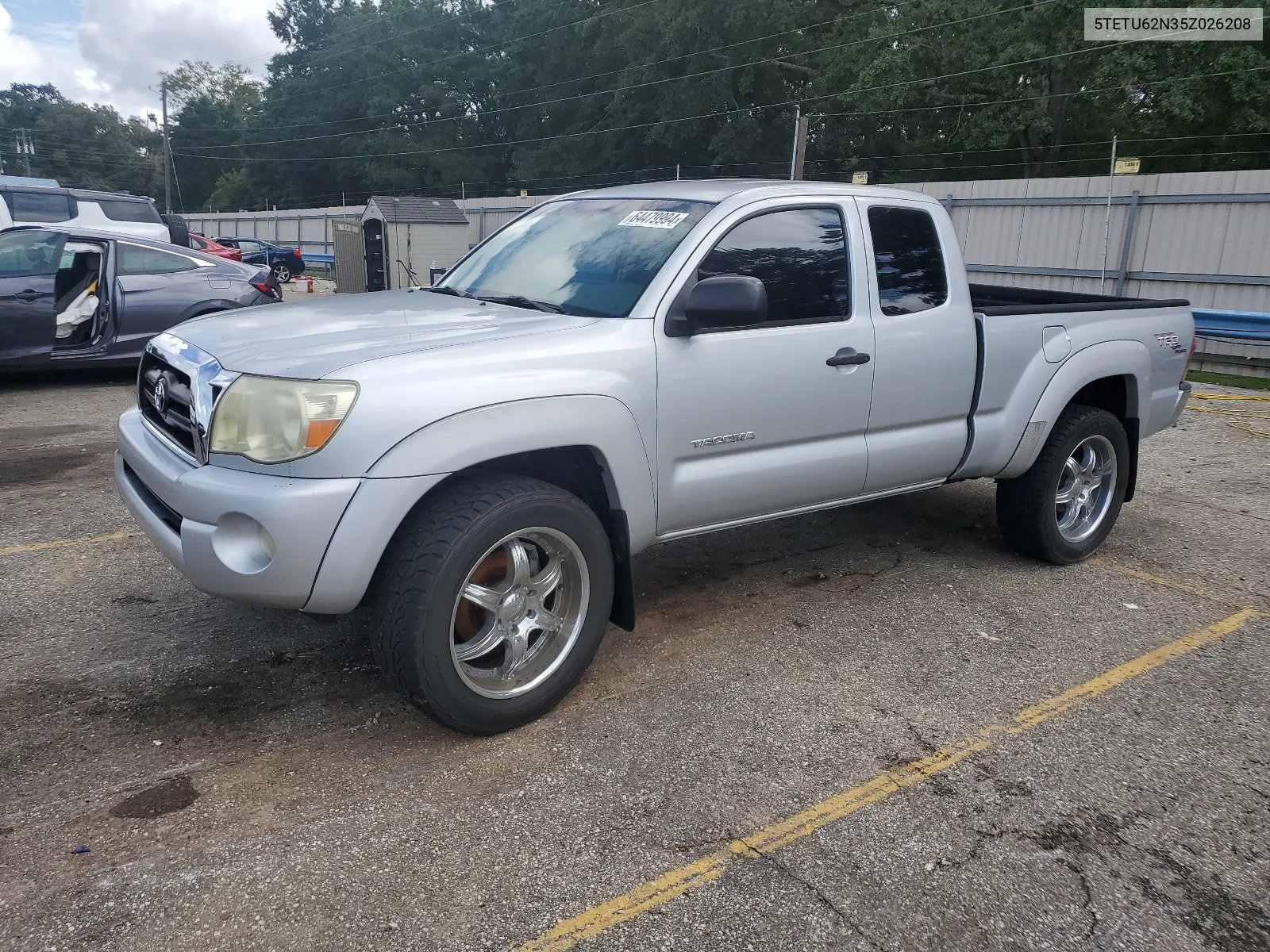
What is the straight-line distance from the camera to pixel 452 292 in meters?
4.43

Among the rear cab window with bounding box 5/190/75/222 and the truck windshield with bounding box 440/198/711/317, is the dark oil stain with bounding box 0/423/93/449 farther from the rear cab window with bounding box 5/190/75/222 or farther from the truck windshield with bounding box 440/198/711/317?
the rear cab window with bounding box 5/190/75/222

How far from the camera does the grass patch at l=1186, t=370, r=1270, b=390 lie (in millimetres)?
11531

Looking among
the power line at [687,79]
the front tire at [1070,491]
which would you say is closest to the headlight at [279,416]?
the front tire at [1070,491]

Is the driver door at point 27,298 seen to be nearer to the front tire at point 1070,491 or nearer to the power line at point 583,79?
the front tire at point 1070,491

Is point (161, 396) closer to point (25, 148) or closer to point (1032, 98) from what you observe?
point (1032, 98)

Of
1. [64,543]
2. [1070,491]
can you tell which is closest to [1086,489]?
[1070,491]

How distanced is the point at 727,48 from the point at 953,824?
140ft

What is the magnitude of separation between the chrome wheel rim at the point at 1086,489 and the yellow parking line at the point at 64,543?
4.99 m

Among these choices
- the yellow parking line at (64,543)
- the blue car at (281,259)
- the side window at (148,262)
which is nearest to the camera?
the yellow parking line at (64,543)

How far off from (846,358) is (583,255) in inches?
46.3

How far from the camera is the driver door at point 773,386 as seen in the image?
3631 millimetres

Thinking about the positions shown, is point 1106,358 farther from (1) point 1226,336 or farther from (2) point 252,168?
(2) point 252,168

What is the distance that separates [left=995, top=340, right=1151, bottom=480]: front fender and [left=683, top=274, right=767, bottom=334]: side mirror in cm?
205

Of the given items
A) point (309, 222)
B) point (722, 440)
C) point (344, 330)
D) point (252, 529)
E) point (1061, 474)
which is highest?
point (309, 222)
